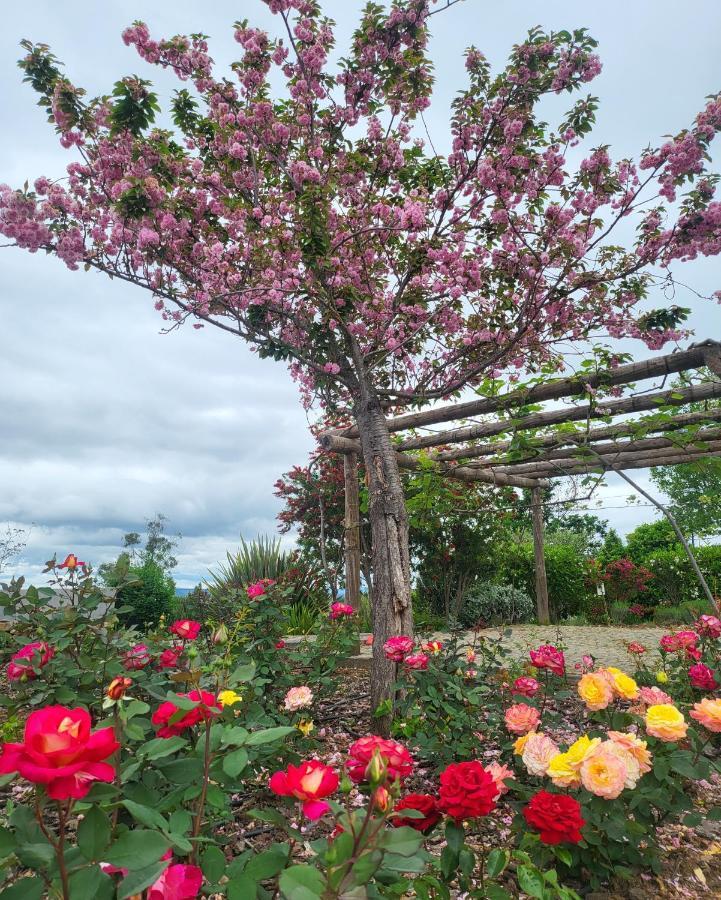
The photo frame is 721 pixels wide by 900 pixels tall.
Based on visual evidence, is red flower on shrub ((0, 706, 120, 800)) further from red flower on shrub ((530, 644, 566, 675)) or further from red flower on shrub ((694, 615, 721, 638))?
red flower on shrub ((694, 615, 721, 638))

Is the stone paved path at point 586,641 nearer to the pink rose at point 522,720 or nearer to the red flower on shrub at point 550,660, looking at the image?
the red flower on shrub at point 550,660

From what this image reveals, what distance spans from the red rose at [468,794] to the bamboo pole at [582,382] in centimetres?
278

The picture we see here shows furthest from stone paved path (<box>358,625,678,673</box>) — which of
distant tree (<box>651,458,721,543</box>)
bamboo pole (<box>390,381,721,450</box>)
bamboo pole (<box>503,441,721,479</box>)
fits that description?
distant tree (<box>651,458,721,543</box>)

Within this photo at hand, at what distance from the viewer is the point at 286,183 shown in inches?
169

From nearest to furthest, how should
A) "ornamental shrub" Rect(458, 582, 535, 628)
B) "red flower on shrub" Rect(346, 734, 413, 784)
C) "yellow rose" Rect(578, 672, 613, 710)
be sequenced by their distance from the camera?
"red flower on shrub" Rect(346, 734, 413, 784), "yellow rose" Rect(578, 672, 613, 710), "ornamental shrub" Rect(458, 582, 535, 628)

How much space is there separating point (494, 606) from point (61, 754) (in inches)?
386

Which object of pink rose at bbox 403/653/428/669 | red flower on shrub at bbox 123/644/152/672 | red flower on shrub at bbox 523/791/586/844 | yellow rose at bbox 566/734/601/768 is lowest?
red flower on shrub at bbox 523/791/586/844

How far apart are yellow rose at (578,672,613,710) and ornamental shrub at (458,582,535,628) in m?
7.78

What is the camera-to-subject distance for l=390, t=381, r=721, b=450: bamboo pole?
11.3 feet

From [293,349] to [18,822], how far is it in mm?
3576

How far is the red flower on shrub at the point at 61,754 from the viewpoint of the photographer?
2.35 ft

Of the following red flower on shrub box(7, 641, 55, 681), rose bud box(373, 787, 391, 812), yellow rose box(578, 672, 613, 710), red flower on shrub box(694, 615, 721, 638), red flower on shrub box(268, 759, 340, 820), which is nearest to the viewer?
rose bud box(373, 787, 391, 812)

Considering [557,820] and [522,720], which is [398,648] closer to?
[522,720]

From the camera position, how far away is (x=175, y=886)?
2.85ft
